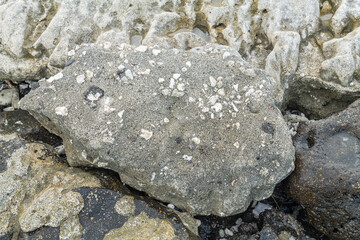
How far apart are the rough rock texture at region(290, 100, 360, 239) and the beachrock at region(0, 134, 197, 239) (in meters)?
1.19

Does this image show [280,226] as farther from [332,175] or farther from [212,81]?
[212,81]

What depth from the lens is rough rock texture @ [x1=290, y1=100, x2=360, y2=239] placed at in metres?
2.62

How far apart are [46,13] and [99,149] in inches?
83.2

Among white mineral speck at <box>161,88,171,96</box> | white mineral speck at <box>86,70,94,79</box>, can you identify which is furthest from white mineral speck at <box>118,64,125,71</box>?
white mineral speck at <box>161,88,171,96</box>

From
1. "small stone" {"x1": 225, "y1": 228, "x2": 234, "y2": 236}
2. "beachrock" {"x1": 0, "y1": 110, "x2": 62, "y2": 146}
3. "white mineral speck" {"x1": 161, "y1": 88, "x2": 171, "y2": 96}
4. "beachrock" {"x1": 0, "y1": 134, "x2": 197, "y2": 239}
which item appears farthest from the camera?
"beachrock" {"x1": 0, "y1": 110, "x2": 62, "y2": 146}

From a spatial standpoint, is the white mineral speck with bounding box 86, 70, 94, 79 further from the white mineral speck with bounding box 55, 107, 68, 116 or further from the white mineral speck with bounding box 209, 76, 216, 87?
the white mineral speck with bounding box 209, 76, 216, 87

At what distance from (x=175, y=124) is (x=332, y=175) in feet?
4.90

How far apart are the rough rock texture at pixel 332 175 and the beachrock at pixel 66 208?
46.9 inches

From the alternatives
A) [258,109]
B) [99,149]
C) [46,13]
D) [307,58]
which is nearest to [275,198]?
[258,109]

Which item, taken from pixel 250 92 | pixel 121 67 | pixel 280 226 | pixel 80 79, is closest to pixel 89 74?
A: pixel 80 79

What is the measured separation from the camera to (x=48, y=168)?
2863 millimetres

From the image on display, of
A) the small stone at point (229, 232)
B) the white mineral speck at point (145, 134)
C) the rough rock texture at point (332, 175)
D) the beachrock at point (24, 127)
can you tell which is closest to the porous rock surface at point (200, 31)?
the beachrock at point (24, 127)

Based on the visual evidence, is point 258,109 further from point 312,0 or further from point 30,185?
point 30,185

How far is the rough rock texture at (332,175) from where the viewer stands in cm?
262
